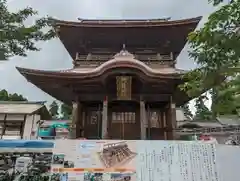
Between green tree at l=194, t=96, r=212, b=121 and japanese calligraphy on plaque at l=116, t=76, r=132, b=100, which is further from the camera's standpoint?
japanese calligraphy on plaque at l=116, t=76, r=132, b=100

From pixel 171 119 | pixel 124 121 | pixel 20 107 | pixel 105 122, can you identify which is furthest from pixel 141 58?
pixel 20 107

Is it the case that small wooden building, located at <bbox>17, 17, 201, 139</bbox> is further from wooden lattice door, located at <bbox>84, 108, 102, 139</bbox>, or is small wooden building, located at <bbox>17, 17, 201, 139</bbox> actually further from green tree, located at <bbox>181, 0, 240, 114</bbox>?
green tree, located at <bbox>181, 0, 240, 114</bbox>

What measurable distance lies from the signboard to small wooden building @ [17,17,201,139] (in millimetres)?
5790

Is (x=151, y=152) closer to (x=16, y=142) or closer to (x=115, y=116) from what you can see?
(x=16, y=142)

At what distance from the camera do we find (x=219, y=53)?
17.6ft

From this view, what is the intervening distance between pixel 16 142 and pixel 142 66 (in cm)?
636

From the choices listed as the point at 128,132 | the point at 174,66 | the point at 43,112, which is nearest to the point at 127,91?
the point at 128,132

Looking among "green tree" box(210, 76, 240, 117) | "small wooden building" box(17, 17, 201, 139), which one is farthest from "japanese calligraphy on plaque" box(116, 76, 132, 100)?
"green tree" box(210, 76, 240, 117)

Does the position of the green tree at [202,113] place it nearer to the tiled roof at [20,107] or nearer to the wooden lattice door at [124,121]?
the wooden lattice door at [124,121]

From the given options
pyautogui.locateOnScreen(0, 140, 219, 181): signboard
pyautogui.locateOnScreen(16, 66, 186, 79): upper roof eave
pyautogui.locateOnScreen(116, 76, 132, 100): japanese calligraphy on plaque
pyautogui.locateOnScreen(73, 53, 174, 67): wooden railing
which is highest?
pyautogui.locateOnScreen(73, 53, 174, 67): wooden railing

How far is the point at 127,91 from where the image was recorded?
36.6ft

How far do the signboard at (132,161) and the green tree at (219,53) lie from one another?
123 cm

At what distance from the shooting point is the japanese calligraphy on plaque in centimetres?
1085

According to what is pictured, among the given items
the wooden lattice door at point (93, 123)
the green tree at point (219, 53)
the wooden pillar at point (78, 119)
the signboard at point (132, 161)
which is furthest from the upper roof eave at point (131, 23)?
the signboard at point (132, 161)
